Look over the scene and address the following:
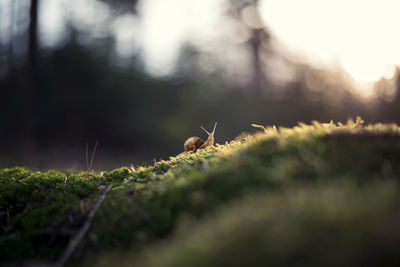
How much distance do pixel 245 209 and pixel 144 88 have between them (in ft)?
58.2

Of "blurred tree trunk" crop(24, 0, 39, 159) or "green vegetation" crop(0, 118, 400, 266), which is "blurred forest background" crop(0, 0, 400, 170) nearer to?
"blurred tree trunk" crop(24, 0, 39, 159)

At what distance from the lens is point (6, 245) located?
174cm

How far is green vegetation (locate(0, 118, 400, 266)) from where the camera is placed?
972 millimetres

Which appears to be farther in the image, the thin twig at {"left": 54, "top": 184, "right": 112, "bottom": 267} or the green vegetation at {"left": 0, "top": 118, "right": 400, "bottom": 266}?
the thin twig at {"left": 54, "top": 184, "right": 112, "bottom": 267}

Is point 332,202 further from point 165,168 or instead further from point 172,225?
point 165,168

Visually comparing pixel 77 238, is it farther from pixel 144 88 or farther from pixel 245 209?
pixel 144 88

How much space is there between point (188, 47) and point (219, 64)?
2.59 meters

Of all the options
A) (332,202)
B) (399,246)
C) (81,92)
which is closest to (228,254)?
(332,202)

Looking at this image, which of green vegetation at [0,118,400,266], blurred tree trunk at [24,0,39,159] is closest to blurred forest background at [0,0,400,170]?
blurred tree trunk at [24,0,39,159]

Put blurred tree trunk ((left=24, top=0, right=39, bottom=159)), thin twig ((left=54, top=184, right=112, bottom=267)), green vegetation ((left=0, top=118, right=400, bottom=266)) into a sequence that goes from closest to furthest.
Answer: green vegetation ((left=0, top=118, right=400, bottom=266))
thin twig ((left=54, top=184, right=112, bottom=267))
blurred tree trunk ((left=24, top=0, right=39, bottom=159))

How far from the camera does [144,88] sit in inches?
715

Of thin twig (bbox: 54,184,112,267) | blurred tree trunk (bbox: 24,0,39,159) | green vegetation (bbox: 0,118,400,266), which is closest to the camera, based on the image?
green vegetation (bbox: 0,118,400,266)

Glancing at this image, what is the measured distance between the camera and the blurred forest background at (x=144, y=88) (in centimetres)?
→ 1572

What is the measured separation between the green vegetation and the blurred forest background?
40.8 feet
